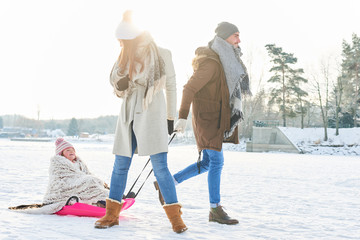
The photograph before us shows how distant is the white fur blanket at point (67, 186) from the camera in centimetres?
365

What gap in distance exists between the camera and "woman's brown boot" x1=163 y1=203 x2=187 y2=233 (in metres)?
2.87

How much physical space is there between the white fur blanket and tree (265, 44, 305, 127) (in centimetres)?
3845

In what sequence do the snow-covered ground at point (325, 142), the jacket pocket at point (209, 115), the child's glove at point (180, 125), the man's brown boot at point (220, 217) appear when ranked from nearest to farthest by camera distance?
1. the child's glove at point (180, 125)
2. the man's brown boot at point (220, 217)
3. the jacket pocket at point (209, 115)
4. the snow-covered ground at point (325, 142)

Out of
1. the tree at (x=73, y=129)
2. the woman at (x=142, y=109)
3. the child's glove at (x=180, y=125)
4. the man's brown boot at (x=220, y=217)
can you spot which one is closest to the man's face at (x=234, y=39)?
the woman at (x=142, y=109)

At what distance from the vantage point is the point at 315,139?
3400 cm

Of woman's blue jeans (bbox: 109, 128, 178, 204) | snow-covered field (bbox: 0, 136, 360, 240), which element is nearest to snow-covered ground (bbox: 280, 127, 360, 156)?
snow-covered field (bbox: 0, 136, 360, 240)

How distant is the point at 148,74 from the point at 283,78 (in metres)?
40.0

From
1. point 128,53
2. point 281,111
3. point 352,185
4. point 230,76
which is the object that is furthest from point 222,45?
point 281,111

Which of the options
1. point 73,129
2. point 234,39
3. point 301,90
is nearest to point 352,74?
→ point 301,90

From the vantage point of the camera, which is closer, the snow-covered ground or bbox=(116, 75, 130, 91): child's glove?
bbox=(116, 75, 130, 91): child's glove

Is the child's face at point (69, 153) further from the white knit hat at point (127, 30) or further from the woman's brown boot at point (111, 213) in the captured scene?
the white knit hat at point (127, 30)

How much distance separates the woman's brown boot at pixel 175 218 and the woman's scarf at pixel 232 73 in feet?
2.91

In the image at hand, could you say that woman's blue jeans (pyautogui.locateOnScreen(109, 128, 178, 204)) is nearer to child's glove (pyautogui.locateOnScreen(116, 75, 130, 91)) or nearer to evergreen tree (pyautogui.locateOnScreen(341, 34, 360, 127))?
→ child's glove (pyautogui.locateOnScreen(116, 75, 130, 91))

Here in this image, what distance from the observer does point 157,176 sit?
3.01 m
